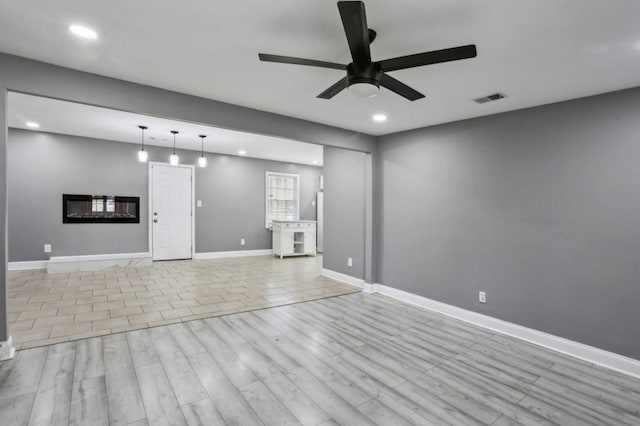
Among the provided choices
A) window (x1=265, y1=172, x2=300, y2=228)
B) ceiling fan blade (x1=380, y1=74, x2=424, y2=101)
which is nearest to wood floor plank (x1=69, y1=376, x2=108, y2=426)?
ceiling fan blade (x1=380, y1=74, x2=424, y2=101)

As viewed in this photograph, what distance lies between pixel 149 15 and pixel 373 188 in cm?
361

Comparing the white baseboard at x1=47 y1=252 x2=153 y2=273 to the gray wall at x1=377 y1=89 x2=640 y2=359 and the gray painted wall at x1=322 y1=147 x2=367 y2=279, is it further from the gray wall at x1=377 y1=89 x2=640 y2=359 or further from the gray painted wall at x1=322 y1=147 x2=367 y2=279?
the gray wall at x1=377 y1=89 x2=640 y2=359

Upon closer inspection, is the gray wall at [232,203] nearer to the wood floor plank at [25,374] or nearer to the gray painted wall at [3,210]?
the wood floor plank at [25,374]

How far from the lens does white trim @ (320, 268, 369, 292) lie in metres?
5.08

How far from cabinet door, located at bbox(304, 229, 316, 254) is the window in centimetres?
82

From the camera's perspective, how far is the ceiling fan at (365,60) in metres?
1.56

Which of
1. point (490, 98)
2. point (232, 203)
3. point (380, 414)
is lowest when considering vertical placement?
point (380, 414)

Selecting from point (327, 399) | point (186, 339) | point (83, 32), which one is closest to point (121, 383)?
point (186, 339)

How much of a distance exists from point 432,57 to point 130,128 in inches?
212

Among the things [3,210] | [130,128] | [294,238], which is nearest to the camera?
[3,210]

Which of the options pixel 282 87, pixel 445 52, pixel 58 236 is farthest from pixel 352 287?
pixel 58 236

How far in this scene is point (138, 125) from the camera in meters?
5.15

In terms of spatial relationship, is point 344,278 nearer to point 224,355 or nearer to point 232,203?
point 224,355

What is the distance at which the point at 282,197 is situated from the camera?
8.76 meters
